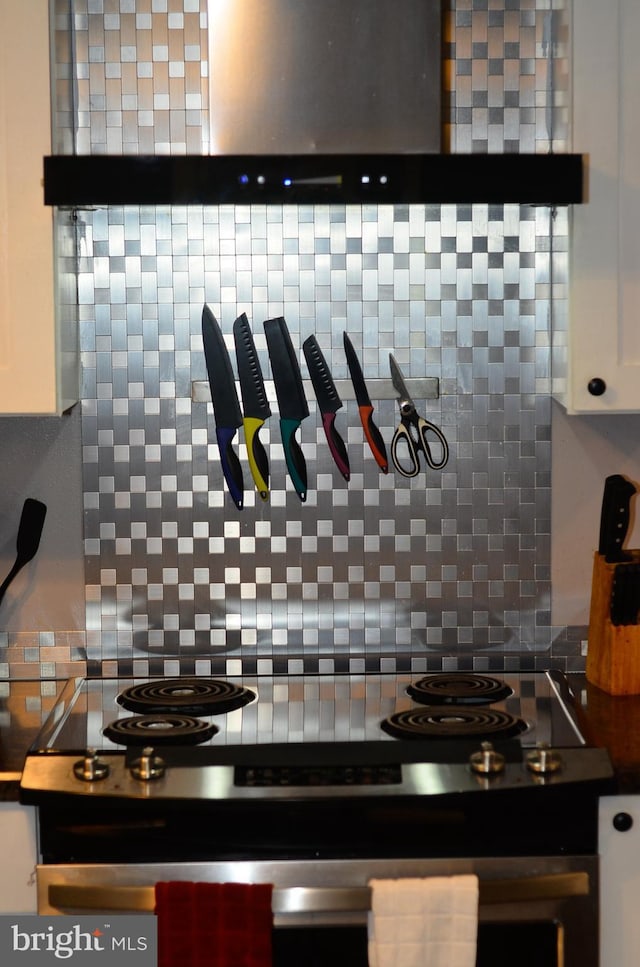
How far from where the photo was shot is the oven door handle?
190 centimetres

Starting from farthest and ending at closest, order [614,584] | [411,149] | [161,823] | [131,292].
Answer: [131,292]
[614,584]
[411,149]
[161,823]

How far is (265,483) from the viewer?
2475mm

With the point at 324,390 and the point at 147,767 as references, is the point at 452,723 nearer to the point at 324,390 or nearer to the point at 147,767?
the point at 147,767

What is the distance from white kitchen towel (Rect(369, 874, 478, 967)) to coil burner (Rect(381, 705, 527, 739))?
10.9 inches

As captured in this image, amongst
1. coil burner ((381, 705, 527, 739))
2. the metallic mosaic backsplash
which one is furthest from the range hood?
coil burner ((381, 705, 527, 739))

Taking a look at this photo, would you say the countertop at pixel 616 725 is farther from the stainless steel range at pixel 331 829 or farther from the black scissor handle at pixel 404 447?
the black scissor handle at pixel 404 447

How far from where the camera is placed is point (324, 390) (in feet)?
8.04

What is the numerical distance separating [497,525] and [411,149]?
0.80 metres

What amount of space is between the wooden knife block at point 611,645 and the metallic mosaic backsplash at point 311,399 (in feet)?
0.66

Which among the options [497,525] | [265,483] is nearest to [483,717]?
[497,525]

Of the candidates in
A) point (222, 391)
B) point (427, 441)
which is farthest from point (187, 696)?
point (427, 441)

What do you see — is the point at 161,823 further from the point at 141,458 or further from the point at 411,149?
the point at 411,149

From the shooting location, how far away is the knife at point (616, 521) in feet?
7.77

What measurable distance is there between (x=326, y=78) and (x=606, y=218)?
543 mm
